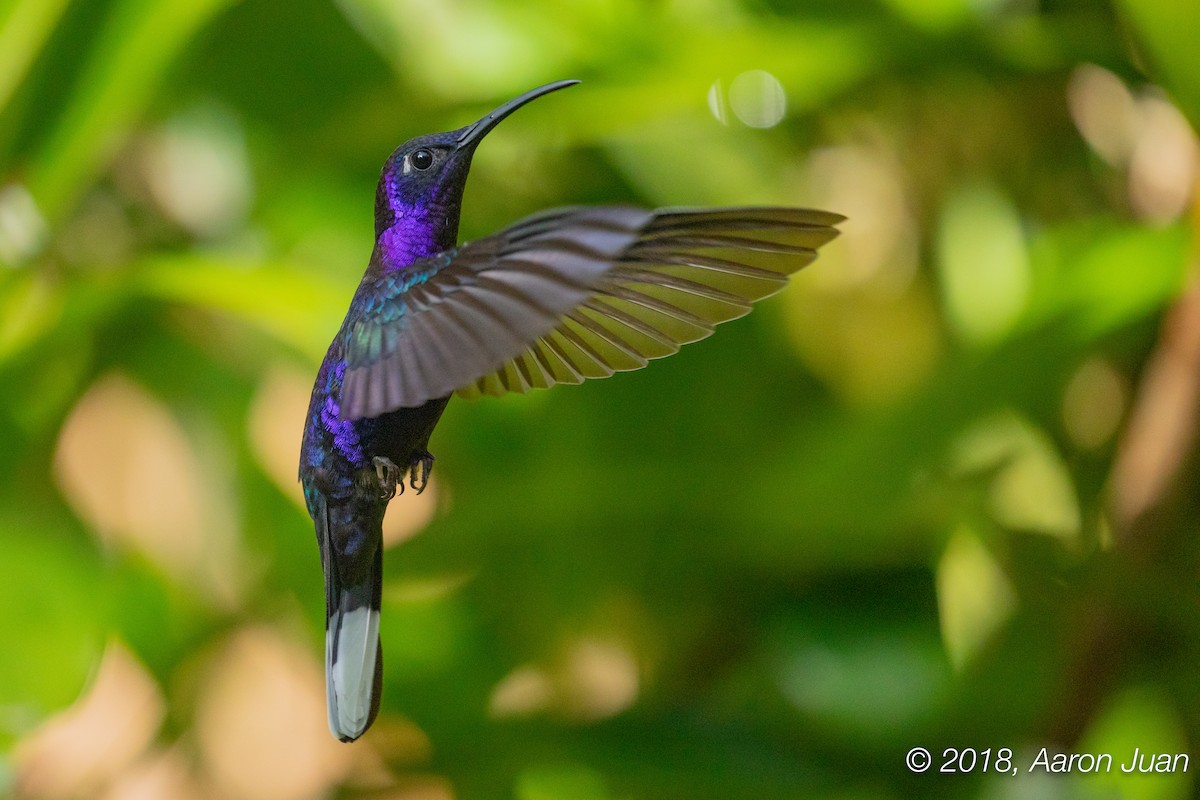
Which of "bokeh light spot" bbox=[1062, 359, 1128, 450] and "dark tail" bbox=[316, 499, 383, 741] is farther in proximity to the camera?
"bokeh light spot" bbox=[1062, 359, 1128, 450]

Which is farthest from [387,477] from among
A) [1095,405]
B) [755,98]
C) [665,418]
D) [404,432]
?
[1095,405]

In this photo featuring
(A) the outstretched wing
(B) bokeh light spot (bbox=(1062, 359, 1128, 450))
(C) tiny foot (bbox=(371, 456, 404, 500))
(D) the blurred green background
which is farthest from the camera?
(B) bokeh light spot (bbox=(1062, 359, 1128, 450))

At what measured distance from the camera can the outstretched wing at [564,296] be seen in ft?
0.91

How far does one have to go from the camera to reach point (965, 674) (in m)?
0.97

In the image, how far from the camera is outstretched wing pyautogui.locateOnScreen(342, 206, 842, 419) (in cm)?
28

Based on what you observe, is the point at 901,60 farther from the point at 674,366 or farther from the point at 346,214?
the point at 346,214

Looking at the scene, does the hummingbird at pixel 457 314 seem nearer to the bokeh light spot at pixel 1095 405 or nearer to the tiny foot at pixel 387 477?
the tiny foot at pixel 387 477

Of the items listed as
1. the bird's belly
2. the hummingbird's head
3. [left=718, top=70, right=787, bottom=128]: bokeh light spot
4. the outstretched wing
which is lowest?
the bird's belly

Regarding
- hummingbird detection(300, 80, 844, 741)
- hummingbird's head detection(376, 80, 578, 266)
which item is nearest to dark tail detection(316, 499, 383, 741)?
hummingbird detection(300, 80, 844, 741)

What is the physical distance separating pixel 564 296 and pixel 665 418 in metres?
0.87

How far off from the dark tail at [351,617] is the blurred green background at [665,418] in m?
0.33

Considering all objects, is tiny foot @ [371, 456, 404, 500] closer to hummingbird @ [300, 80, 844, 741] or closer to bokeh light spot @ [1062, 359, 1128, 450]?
hummingbird @ [300, 80, 844, 741]

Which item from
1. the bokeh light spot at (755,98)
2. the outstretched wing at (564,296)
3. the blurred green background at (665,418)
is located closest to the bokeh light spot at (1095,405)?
the blurred green background at (665,418)

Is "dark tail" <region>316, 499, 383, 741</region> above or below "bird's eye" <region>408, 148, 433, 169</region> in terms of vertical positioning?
below
